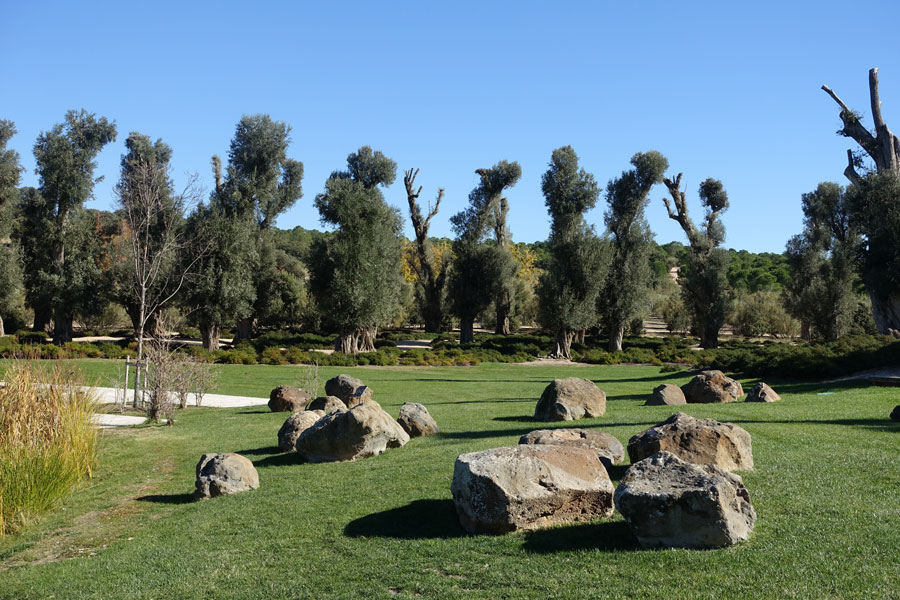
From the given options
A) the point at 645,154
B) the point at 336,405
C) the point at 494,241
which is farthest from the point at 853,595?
the point at 494,241

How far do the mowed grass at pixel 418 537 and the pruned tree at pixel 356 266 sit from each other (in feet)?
86.8

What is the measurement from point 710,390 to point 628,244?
3277 centimetres

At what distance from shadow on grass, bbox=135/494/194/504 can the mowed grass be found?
4cm

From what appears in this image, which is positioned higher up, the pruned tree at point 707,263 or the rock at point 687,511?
the pruned tree at point 707,263

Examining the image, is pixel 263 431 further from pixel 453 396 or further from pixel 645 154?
pixel 645 154

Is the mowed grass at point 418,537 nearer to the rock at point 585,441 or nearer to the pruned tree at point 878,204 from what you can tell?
the rock at point 585,441

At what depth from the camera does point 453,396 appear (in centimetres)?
2083

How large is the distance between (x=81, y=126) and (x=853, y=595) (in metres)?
44.6

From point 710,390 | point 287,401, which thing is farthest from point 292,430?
point 710,390

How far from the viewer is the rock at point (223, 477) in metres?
9.40

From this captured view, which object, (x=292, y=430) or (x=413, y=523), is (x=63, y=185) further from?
(x=413, y=523)

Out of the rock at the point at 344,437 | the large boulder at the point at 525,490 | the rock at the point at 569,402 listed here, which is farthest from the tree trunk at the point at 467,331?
the large boulder at the point at 525,490

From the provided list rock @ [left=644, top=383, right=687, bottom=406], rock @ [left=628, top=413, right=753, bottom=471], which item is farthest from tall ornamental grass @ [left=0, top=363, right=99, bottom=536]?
rock @ [left=644, top=383, right=687, bottom=406]

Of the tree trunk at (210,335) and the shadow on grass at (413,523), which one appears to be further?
the tree trunk at (210,335)
